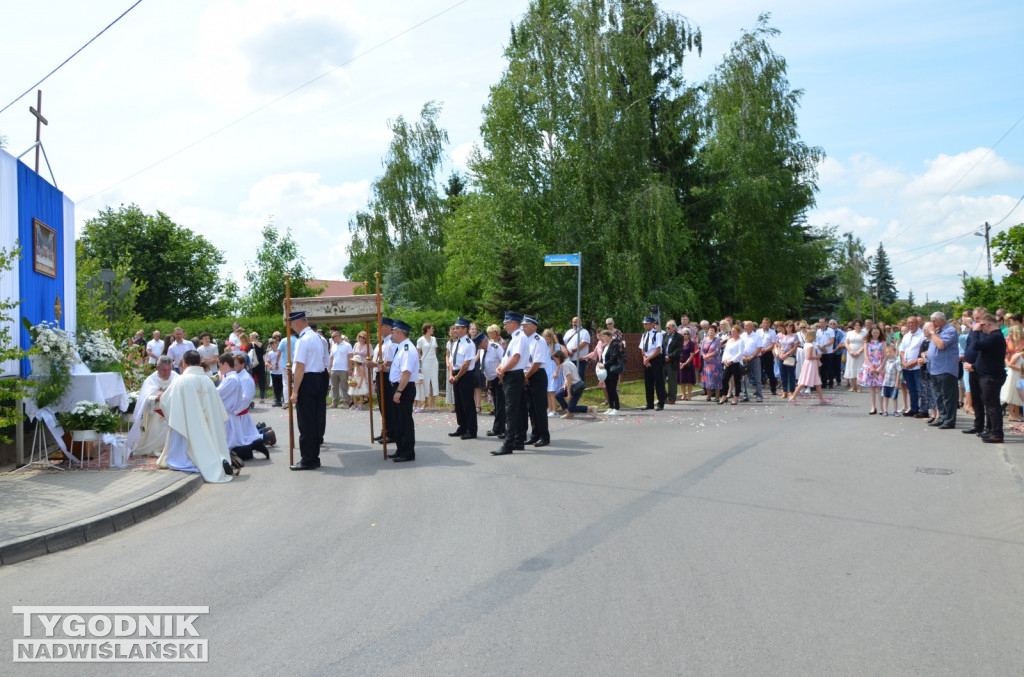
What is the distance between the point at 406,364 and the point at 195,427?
9.11ft

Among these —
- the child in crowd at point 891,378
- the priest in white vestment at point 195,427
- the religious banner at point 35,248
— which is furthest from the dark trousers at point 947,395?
the religious banner at point 35,248

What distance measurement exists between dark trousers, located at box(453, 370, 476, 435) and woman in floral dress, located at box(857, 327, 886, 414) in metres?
8.22

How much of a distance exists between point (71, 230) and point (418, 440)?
6.92 m

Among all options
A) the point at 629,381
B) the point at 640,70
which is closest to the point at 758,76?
the point at 640,70

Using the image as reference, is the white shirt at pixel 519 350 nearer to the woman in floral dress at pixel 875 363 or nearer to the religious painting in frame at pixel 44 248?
the religious painting in frame at pixel 44 248

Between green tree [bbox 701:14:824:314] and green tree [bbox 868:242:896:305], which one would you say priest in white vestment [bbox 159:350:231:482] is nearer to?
green tree [bbox 701:14:824:314]

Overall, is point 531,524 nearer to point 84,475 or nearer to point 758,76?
point 84,475

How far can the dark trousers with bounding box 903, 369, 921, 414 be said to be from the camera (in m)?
16.3

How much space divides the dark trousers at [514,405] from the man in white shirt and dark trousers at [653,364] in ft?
21.8

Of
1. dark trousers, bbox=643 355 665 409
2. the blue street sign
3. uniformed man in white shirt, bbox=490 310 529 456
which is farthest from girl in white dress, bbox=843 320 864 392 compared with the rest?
uniformed man in white shirt, bbox=490 310 529 456

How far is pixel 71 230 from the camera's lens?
48.3ft

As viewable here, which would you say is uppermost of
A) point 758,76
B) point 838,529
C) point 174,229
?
point 758,76

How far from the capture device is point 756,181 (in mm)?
38531

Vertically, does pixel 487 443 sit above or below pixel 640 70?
below
